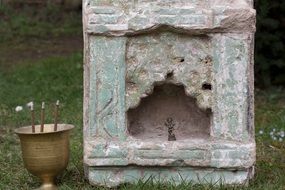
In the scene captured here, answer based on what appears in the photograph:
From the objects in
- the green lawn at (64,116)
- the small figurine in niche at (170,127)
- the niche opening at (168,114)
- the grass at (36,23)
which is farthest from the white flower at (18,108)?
the grass at (36,23)

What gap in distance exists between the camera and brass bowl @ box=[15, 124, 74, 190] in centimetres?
417

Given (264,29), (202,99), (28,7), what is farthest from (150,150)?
(28,7)

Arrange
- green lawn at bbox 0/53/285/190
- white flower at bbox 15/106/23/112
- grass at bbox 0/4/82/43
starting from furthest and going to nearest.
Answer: grass at bbox 0/4/82/43
white flower at bbox 15/106/23/112
green lawn at bbox 0/53/285/190

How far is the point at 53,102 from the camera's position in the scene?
7156 millimetres

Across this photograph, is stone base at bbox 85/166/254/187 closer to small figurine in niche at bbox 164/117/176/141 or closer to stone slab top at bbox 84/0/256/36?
small figurine in niche at bbox 164/117/176/141

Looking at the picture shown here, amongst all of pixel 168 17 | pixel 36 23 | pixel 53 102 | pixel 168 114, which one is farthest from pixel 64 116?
pixel 36 23

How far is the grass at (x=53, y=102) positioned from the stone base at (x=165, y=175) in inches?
2.0

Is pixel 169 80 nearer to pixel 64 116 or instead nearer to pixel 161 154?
pixel 161 154

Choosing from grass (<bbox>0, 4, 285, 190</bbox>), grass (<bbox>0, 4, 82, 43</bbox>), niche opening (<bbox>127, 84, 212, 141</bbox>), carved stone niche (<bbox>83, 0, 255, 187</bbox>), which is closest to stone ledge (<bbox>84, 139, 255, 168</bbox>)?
carved stone niche (<bbox>83, 0, 255, 187</bbox>)

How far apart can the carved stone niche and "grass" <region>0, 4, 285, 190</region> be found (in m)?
0.12

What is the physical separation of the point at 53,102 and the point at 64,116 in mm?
692

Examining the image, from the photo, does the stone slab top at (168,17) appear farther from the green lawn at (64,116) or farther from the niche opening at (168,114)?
the green lawn at (64,116)

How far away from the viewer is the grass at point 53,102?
448 centimetres

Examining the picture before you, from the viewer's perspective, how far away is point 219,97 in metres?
4.18
